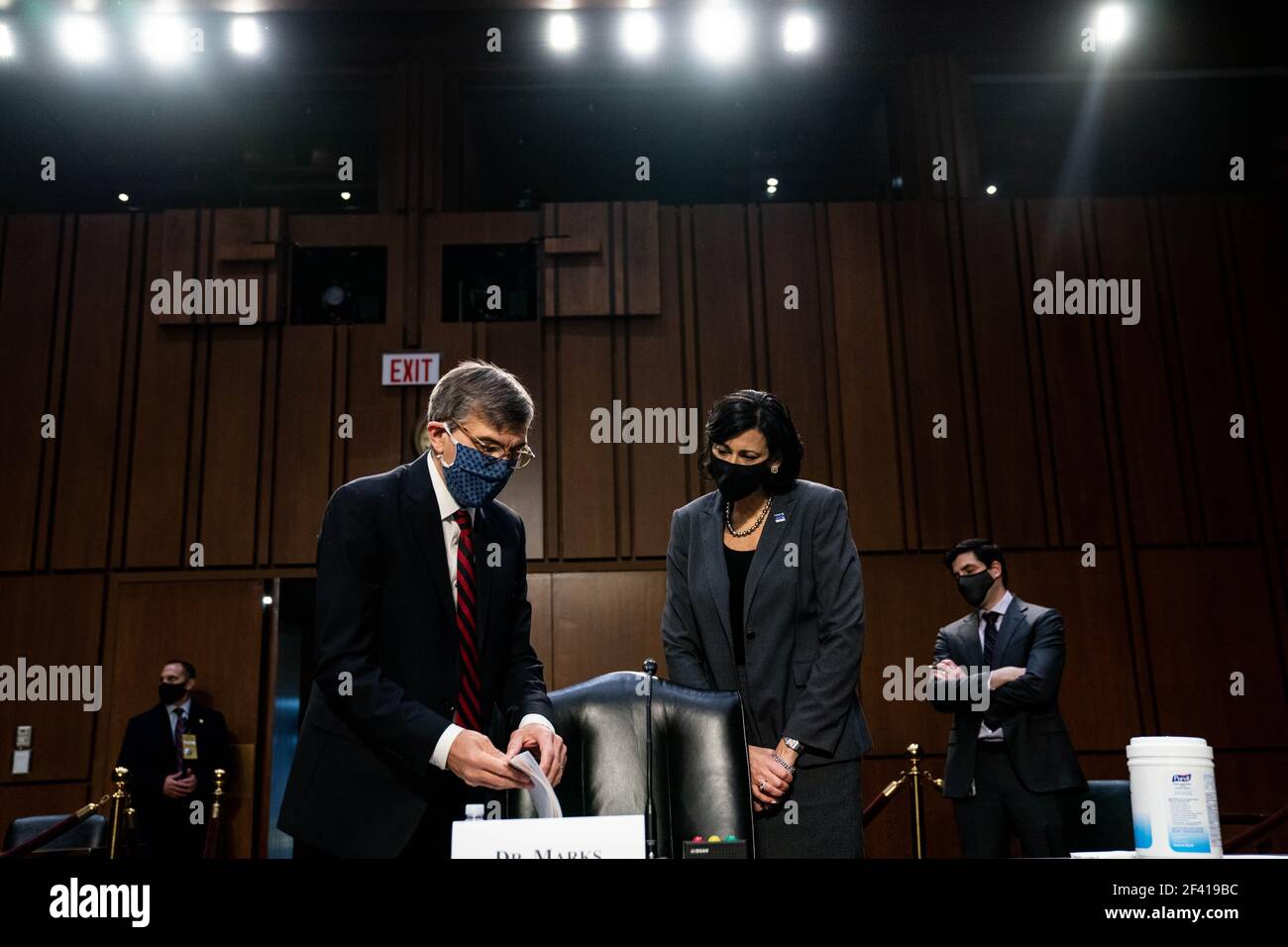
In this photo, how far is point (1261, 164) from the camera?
8883mm

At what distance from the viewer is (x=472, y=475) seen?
2.17 meters

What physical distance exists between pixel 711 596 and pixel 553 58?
250 inches

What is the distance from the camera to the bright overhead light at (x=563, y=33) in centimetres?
775

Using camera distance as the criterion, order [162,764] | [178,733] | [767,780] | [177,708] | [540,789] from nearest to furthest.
→ 1. [540,789]
2. [767,780]
3. [162,764]
4. [178,733]
5. [177,708]

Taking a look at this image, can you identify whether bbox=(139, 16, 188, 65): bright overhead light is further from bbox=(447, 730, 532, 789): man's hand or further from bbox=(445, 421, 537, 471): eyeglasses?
bbox=(447, 730, 532, 789): man's hand

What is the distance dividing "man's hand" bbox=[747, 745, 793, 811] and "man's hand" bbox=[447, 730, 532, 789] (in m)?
0.77

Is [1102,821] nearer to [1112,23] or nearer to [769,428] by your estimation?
[769,428]

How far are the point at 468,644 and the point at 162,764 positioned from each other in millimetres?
4901

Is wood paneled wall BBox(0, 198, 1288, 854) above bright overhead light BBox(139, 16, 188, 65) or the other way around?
the other way around

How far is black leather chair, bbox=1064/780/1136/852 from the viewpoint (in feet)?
14.2

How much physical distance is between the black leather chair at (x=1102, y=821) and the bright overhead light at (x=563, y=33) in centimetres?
606

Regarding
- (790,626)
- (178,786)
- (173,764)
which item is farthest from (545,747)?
(173,764)

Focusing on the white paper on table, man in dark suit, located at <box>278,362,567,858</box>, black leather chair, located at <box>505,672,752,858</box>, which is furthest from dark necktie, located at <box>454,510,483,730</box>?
the white paper on table

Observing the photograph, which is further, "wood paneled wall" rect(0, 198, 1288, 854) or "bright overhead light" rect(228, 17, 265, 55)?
"bright overhead light" rect(228, 17, 265, 55)
